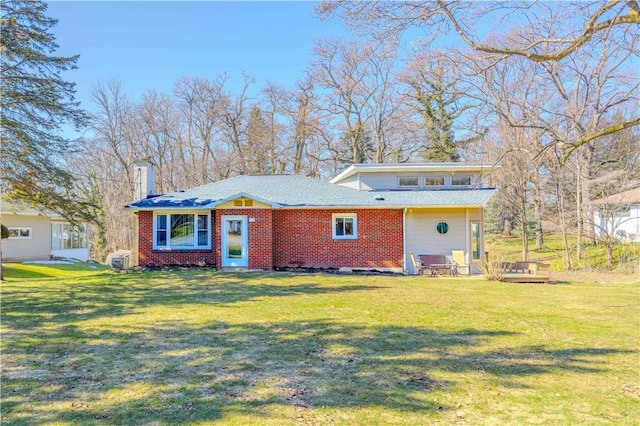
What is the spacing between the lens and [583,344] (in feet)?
21.1

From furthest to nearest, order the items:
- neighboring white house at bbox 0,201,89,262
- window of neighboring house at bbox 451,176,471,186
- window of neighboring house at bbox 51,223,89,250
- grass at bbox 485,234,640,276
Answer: window of neighboring house at bbox 51,223,89,250
neighboring white house at bbox 0,201,89,262
window of neighboring house at bbox 451,176,471,186
grass at bbox 485,234,640,276

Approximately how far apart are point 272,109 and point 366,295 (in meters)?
27.8

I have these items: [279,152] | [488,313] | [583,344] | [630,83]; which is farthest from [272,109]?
[583,344]

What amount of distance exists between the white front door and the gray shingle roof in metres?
1.02

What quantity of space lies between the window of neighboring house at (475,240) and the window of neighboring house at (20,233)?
78.8 feet

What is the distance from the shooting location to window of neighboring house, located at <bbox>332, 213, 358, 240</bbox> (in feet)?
55.9

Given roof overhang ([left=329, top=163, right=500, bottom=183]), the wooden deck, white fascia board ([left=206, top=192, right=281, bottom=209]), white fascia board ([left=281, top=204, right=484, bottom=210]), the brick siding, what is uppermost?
roof overhang ([left=329, top=163, right=500, bottom=183])

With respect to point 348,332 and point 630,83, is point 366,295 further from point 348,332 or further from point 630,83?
point 630,83

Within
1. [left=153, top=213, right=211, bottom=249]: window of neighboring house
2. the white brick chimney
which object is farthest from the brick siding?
the white brick chimney

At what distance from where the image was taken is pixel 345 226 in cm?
1714

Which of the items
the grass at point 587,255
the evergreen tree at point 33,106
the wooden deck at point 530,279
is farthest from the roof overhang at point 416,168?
the evergreen tree at point 33,106

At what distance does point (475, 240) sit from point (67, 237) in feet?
87.0

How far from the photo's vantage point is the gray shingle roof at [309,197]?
16625 mm

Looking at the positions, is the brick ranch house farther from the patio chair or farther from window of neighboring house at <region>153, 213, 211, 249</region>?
the patio chair
